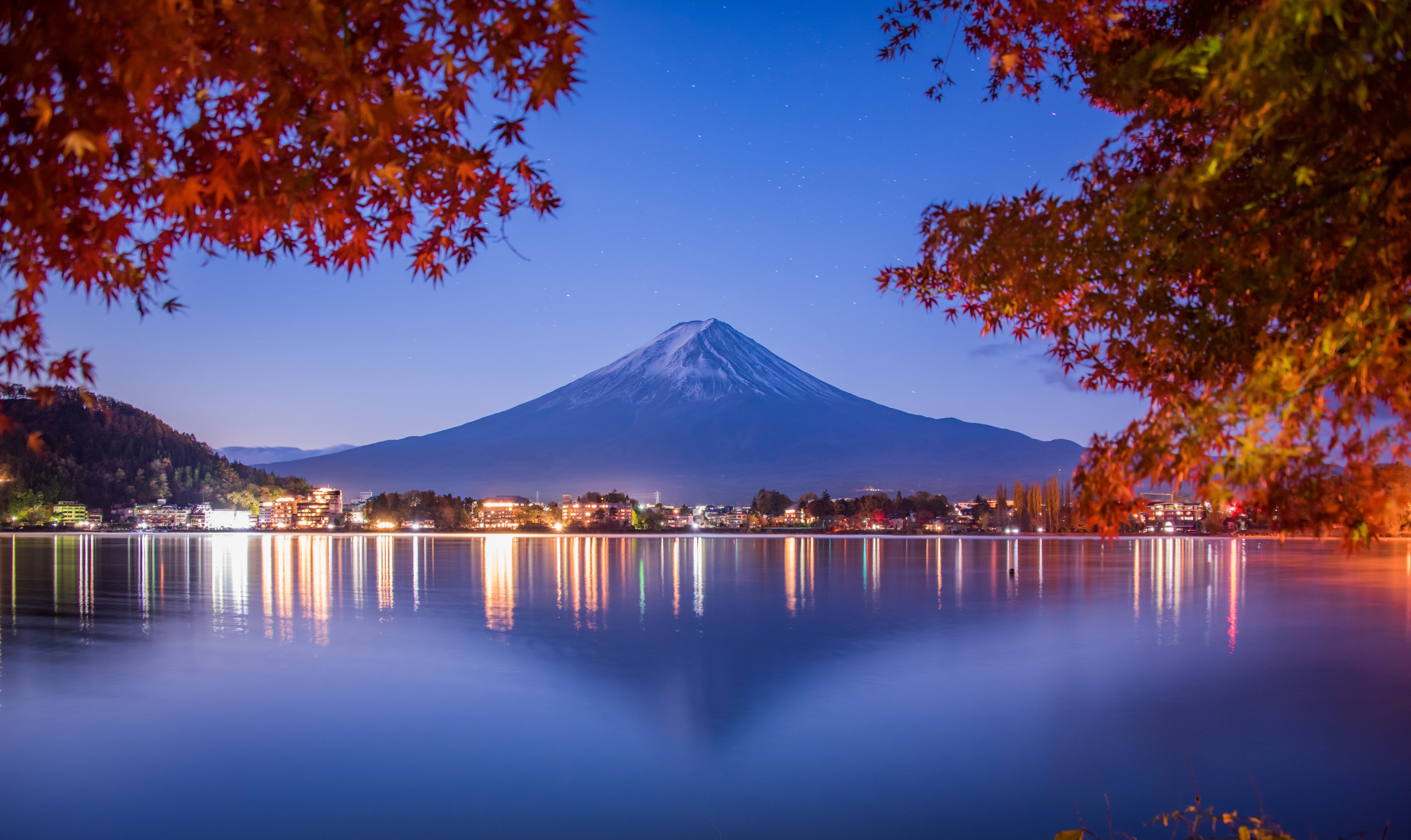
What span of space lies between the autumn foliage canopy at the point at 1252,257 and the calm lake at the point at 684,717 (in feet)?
17.8

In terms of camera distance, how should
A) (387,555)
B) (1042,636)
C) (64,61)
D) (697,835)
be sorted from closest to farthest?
(64,61), (697,835), (1042,636), (387,555)

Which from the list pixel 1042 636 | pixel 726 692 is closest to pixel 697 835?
pixel 726 692

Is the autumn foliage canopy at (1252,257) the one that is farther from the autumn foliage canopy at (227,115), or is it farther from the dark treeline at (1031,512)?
the dark treeline at (1031,512)

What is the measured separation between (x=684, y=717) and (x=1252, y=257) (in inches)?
390

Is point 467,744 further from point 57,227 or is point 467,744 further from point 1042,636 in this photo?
point 1042,636

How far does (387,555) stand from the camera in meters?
65.5

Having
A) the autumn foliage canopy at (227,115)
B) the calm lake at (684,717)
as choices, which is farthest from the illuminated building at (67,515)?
the autumn foliage canopy at (227,115)

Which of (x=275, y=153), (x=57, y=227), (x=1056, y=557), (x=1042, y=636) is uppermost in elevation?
(x=275, y=153)

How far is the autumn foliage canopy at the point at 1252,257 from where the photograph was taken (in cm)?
304

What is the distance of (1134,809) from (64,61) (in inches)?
394

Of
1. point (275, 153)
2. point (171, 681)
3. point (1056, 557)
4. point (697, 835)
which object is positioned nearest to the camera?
point (275, 153)

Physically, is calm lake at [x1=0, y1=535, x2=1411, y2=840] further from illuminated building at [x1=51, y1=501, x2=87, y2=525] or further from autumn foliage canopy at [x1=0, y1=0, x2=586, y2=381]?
illuminated building at [x1=51, y1=501, x2=87, y2=525]

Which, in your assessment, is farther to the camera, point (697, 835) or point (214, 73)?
point (697, 835)

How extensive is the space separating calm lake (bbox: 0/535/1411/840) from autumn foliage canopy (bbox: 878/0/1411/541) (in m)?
5.43
